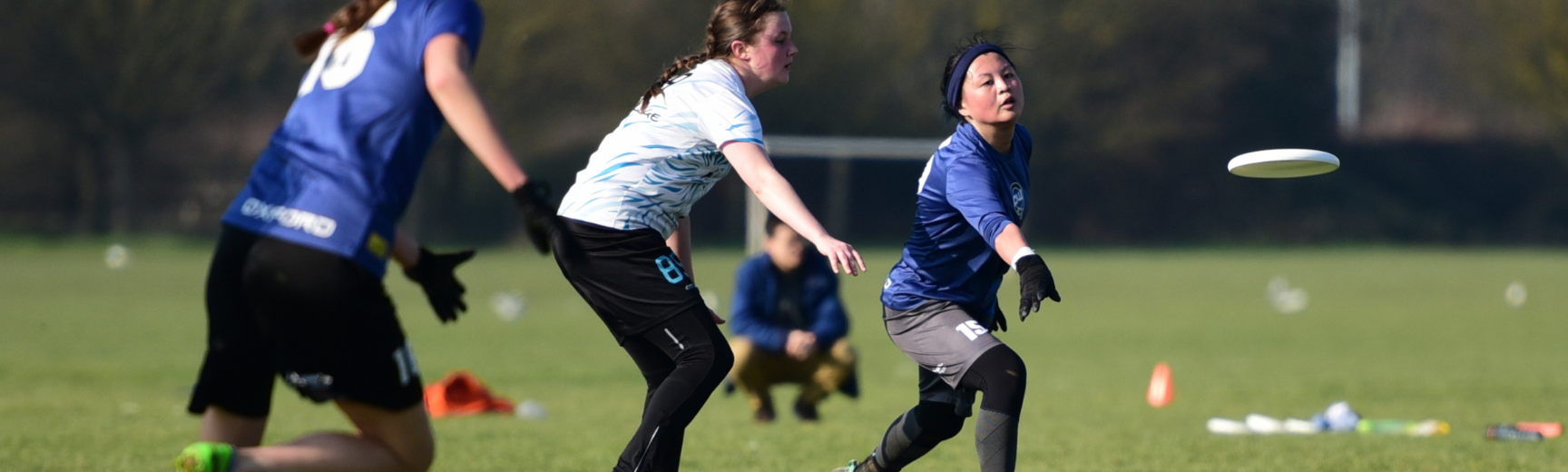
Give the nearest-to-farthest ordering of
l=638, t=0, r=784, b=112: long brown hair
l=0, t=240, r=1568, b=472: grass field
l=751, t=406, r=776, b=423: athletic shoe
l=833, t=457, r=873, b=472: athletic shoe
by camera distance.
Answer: l=638, t=0, r=784, b=112: long brown hair, l=833, t=457, r=873, b=472: athletic shoe, l=0, t=240, r=1568, b=472: grass field, l=751, t=406, r=776, b=423: athletic shoe

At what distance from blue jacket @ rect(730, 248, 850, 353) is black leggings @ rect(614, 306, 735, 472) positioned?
4.52 metres

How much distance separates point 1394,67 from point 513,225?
34.3m

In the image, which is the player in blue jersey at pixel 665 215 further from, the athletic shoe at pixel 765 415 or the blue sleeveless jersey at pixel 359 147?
the athletic shoe at pixel 765 415

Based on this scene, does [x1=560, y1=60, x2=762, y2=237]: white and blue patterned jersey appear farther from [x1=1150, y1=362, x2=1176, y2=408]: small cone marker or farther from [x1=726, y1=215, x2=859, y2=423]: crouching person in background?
[x1=1150, y1=362, x2=1176, y2=408]: small cone marker

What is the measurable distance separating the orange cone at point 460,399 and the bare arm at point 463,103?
19.5ft

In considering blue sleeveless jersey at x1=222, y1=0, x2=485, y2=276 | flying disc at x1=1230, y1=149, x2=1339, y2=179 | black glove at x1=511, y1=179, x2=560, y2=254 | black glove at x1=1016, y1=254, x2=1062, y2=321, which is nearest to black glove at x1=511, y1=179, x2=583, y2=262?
black glove at x1=511, y1=179, x2=560, y2=254

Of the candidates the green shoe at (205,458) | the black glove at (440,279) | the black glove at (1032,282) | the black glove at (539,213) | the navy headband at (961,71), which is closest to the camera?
the green shoe at (205,458)

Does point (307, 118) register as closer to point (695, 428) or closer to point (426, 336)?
point (695, 428)

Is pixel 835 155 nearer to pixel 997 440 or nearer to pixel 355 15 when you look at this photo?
pixel 997 440

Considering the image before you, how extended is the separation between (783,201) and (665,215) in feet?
1.97

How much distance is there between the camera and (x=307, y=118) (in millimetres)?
3412

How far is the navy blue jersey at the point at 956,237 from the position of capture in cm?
489

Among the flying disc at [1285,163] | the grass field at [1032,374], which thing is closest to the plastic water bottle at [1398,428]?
the grass field at [1032,374]

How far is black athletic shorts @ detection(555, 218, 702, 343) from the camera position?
4.32 meters
